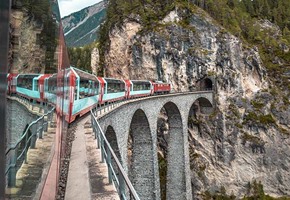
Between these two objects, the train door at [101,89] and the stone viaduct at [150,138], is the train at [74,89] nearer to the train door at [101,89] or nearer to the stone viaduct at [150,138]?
the train door at [101,89]

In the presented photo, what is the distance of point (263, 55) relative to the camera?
141ft

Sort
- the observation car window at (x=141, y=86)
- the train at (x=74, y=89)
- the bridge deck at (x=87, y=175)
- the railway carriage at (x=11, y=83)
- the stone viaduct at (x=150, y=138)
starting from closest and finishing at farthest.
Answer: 1. the railway carriage at (x=11, y=83)
2. the train at (x=74, y=89)
3. the bridge deck at (x=87, y=175)
4. the stone viaduct at (x=150, y=138)
5. the observation car window at (x=141, y=86)

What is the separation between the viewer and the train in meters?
1.33

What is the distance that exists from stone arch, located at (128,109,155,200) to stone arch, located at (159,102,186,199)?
21.8 ft

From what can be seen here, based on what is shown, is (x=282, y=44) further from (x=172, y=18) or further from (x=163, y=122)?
(x=163, y=122)

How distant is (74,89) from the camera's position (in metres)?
10.3

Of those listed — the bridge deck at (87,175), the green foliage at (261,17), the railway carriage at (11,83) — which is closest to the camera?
the railway carriage at (11,83)

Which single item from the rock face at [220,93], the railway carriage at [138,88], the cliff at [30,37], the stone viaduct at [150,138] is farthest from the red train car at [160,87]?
the cliff at [30,37]

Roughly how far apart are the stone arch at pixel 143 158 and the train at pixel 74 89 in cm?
215

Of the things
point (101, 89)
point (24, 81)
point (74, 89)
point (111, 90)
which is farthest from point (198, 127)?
point (24, 81)

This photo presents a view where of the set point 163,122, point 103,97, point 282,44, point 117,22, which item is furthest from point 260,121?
point 103,97

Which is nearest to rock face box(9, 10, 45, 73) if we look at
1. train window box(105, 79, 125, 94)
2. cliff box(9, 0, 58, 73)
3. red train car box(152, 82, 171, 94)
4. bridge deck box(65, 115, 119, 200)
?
cliff box(9, 0, 58, 73)

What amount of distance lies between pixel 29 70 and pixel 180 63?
3801 centimetres

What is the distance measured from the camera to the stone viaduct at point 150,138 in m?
15.5
